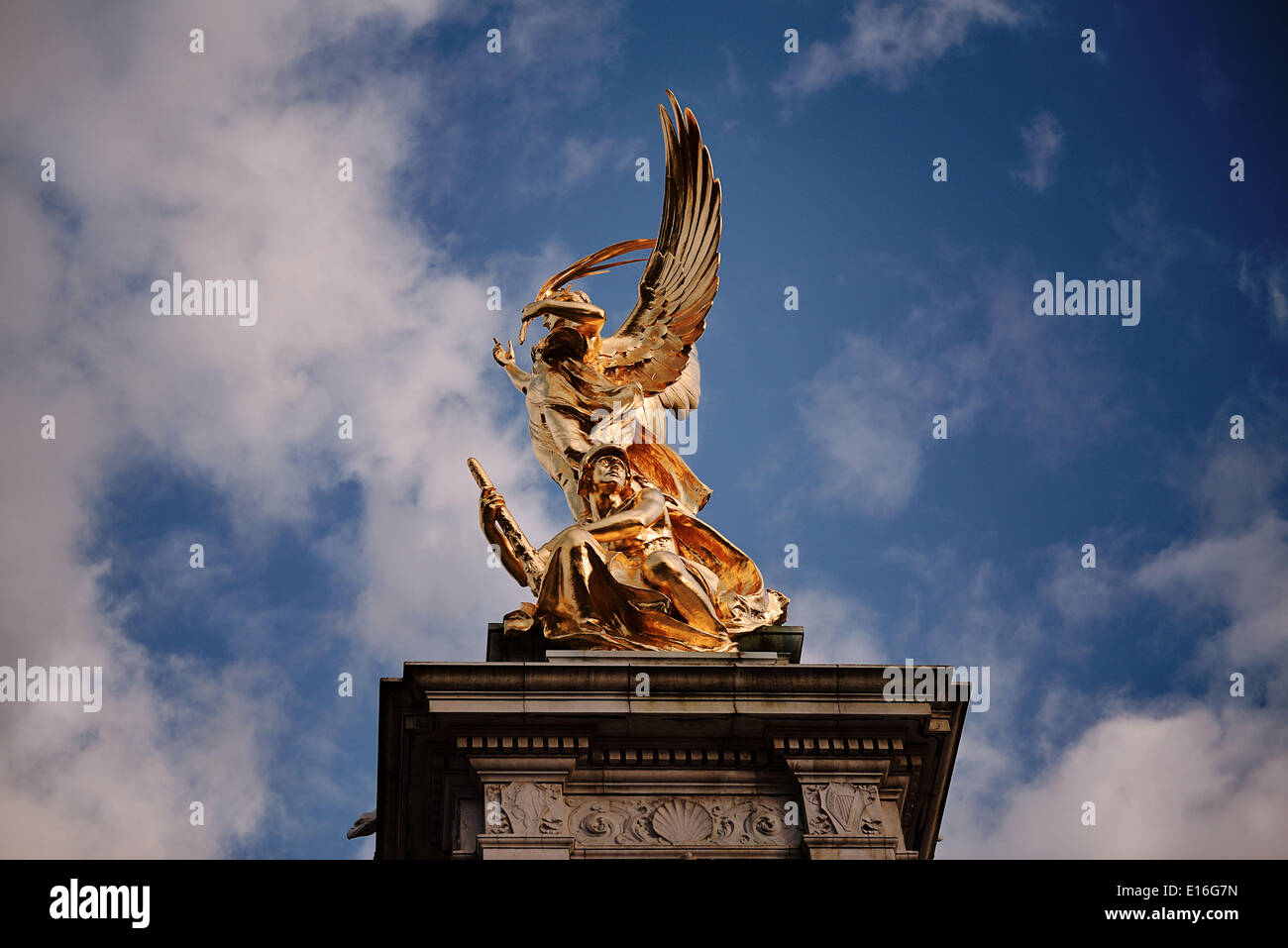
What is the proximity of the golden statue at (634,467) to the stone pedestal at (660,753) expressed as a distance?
4.95 feet

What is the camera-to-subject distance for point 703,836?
1532 centimetres

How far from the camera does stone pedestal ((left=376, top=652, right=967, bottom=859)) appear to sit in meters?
15.3

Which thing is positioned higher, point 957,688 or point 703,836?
point 957,688

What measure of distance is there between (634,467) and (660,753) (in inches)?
208

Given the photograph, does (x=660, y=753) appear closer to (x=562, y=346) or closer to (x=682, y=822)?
(x=682, y=822)

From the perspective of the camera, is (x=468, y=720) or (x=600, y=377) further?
(x=600, y=377)

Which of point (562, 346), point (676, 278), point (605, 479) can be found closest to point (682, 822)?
point (605, 479)

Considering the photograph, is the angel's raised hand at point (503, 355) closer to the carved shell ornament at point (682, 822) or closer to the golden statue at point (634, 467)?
the golden statue at point (634, 467)

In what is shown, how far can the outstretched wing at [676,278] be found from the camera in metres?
20.9
